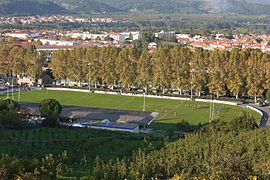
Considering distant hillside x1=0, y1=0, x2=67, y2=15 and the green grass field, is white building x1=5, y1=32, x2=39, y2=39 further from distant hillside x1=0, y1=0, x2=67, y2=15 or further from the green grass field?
distant hillside x1=0, y1=0, x2=67, y2=15

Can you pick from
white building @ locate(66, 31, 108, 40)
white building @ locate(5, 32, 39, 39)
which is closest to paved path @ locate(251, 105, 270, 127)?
white building @ locate(66, 31, 108, 40)

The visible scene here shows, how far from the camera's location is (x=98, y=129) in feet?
89.9

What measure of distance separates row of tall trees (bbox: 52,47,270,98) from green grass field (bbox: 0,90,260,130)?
2532mm

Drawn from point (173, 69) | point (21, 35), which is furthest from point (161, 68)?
point (21, 35)

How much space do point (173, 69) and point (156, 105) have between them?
234 inches

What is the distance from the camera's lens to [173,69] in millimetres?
41344

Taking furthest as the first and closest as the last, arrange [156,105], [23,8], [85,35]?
[23,8] → [85,35] → [156,105]

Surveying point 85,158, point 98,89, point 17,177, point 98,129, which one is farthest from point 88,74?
point 17,177

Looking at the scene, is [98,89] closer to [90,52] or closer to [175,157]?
[90,52]

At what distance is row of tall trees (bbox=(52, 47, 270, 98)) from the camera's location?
1518 inches

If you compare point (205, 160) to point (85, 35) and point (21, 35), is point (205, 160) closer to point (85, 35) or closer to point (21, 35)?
point (21, 35)

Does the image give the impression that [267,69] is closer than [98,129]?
No

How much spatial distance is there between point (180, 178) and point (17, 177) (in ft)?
18.2

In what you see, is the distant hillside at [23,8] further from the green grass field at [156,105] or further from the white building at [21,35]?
the green grass field at [156,105]
